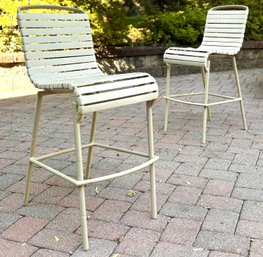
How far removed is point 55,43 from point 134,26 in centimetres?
511

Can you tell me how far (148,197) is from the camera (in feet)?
8.66

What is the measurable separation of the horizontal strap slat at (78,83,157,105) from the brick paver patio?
2.32 ft

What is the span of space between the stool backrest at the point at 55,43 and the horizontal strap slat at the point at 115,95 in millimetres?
544

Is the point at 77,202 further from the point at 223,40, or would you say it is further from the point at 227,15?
the point at 227,15

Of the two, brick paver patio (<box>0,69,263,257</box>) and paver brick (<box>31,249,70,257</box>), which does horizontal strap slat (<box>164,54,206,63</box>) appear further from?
paver brick (<box>31,249,70,257</box>)

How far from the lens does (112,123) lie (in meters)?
4.33

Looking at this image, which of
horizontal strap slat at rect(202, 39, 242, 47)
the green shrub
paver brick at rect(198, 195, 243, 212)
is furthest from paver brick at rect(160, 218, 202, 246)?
the green shrub

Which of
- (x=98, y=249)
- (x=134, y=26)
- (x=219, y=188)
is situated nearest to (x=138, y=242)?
(x=98, y=249)

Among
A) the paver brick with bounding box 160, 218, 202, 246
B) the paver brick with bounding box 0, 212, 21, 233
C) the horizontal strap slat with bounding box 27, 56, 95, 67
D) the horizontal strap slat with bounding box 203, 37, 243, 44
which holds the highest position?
the horizontal strap slat with bounding box 27, 56, 95, 67

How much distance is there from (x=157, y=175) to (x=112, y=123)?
4.78ft

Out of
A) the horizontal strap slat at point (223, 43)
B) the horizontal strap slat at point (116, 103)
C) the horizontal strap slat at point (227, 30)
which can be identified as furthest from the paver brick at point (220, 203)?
the horizontal strap slat at point (227, 30)

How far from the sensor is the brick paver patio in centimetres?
211

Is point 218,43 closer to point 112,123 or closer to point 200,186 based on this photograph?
point 112,123

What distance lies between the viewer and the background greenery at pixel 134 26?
5.89 m
